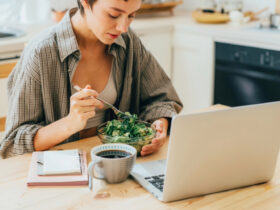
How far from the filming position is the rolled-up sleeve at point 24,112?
4.52 feet

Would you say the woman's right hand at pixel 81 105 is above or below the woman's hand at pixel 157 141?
above

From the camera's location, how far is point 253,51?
9.09 ft

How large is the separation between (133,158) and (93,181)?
0.12m

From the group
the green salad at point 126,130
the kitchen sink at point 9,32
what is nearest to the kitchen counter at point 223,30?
the kitchen sink at point 9,32

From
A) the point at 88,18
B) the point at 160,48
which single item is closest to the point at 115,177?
the point at 88,18

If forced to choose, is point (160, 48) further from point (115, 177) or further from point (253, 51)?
point (115, 177)

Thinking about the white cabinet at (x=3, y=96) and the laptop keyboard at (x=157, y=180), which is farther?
the white cabinet at (x=3, y=96)

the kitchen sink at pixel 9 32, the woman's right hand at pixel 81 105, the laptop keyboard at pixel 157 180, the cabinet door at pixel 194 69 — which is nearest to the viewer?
the laptop keyboard at pixel 157 180

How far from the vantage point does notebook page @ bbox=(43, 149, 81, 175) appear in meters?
1.16

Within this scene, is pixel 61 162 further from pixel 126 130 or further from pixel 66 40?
pixel 66 40

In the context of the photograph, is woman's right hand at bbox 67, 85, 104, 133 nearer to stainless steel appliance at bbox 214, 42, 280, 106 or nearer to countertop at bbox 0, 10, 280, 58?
countertop at bbox 0, 10, 280, 58

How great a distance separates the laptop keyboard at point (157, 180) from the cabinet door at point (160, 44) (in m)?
2.00

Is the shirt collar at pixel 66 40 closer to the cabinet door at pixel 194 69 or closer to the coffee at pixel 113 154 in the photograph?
the coffee at pixel 113 154

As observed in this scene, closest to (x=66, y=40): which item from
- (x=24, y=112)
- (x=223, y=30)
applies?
(x=24, y=112)
